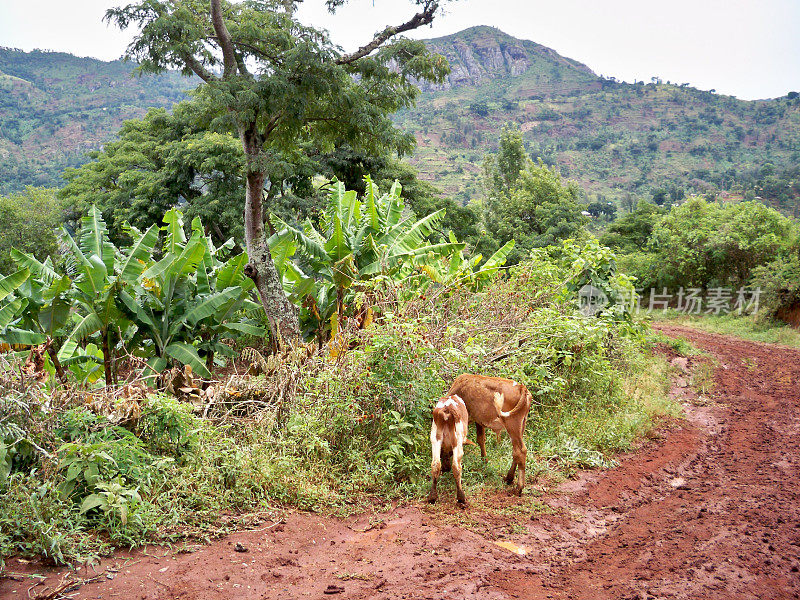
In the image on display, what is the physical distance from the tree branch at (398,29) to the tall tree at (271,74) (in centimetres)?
2

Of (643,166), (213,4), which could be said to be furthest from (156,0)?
(643,166)

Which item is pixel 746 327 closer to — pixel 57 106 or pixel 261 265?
pixel 261 265

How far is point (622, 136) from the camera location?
73000 mm

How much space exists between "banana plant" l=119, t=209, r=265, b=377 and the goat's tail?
3.96 metres

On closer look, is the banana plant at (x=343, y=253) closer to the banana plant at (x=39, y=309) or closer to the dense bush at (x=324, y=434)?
the dense bush at (x=324, y=434)

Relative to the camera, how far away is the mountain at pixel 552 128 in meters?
56.6

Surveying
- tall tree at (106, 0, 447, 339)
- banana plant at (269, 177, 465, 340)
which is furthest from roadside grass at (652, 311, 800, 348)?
tall tree at (106, 0, 447, 339)

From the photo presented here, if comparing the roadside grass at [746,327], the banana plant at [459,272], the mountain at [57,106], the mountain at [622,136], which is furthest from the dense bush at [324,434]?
the mountain at [57,106]

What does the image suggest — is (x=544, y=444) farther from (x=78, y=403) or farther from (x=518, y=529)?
(x=78, y=403)

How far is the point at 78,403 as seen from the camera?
486 cm

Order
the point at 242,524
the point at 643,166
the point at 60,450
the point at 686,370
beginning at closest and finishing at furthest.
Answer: the point at 60,450, the point at 242,524, the point at 686,370, the point at 643,166

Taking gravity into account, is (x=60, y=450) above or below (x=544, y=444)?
above

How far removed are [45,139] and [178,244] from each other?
227 ft

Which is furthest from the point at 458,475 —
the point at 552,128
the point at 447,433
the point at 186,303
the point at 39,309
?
the point at 552,128
